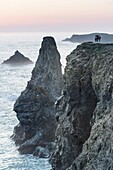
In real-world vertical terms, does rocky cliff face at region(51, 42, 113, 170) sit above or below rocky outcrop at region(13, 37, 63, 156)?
above

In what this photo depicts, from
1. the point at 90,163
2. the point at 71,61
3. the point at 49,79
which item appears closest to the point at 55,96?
the point at 49,79

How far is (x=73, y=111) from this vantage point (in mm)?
35594

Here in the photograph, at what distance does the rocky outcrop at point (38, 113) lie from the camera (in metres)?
53.0

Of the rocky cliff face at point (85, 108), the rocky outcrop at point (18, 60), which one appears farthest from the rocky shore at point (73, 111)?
the rocky outcrop at point (18, 60)

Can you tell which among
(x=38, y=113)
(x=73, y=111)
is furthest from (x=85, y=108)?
(x=38, y=113)

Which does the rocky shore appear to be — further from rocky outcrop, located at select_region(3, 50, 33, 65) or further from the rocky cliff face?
rocky outcrop, located at select_region(3, 50, 33, 65)

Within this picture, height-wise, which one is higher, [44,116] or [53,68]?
[53,68]

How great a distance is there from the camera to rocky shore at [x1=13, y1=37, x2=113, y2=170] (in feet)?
89.6

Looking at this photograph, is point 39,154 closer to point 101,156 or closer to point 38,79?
point 38,79

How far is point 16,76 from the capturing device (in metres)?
135

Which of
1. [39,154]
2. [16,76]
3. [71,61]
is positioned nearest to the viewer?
[71,61]

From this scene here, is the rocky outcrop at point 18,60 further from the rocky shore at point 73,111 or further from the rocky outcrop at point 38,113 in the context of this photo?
the rocky outcrop at point 38,113

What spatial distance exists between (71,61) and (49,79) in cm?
2017

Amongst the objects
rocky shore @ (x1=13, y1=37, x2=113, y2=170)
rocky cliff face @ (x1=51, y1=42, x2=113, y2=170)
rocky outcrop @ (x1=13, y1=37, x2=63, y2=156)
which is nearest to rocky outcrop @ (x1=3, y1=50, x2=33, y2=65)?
rocky shore @ (x1=13, y1=37, x2=113, y2=170)
